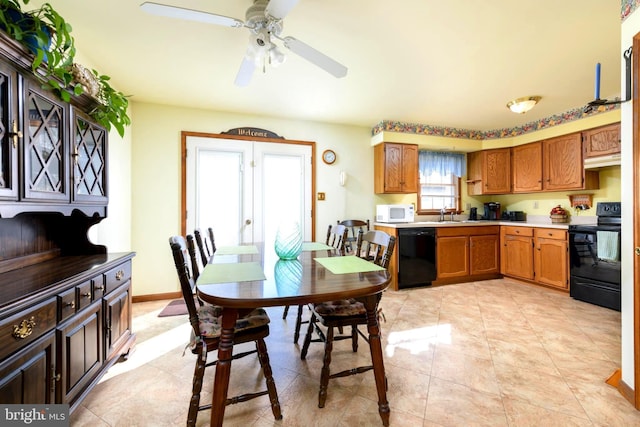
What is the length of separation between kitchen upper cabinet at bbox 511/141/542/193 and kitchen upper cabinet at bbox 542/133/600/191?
7 centimetres

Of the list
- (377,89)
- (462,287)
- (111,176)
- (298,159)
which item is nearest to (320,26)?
(377,89)

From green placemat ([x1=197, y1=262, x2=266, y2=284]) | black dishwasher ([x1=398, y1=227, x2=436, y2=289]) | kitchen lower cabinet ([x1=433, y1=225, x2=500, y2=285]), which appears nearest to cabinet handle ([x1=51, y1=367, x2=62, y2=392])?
green placemat ([x1=197, y1=262, x2=266, y2=284])

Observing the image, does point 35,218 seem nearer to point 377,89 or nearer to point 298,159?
point 298,159

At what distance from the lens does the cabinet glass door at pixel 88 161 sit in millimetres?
1658

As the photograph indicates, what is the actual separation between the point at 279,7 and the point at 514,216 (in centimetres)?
487

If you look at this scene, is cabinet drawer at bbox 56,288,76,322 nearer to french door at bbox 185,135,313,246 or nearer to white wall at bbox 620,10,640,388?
french door at bbox 185,135,313,246

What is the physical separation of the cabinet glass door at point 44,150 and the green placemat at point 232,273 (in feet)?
2.97

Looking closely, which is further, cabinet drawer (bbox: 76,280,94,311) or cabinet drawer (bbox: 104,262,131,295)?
cabinet drawer (bbox: 104,262,131,295)

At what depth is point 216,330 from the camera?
4.40 ft

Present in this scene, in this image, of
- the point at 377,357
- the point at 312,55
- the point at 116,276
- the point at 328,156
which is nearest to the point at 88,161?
the point at 116,276

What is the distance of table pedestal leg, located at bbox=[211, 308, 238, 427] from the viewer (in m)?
1.16

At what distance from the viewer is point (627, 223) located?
155cm

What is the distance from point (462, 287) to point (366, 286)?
10.7 ft

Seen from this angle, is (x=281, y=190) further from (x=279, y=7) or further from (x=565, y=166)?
(x=565, y=166)
